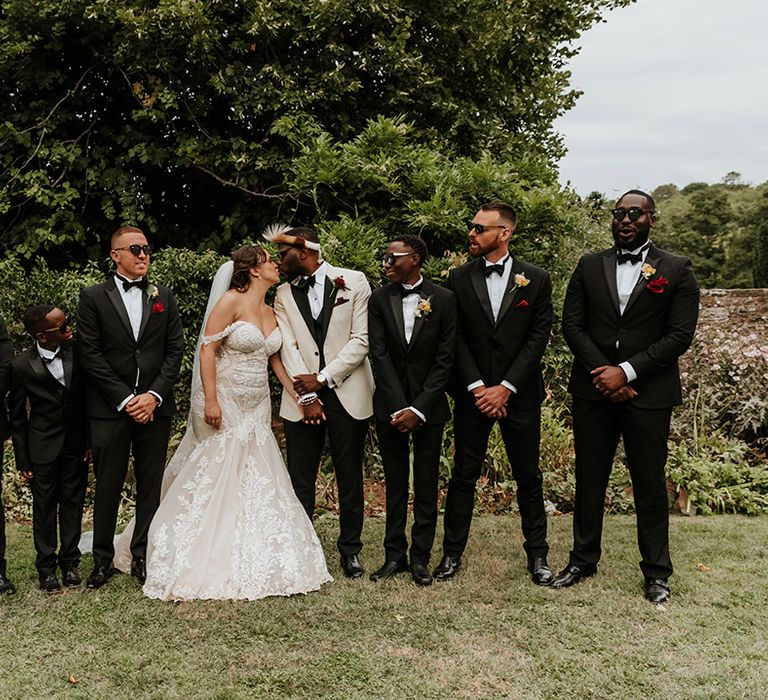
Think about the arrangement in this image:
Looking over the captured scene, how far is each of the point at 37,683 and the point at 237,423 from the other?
2.04 meters

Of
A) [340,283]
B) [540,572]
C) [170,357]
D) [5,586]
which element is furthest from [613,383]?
[5,586]

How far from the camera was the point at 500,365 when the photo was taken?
504 centimetres

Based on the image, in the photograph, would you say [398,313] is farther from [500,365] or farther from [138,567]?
[138,567]

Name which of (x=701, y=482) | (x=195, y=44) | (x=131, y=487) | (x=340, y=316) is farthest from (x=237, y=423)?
(x=195, y=44)

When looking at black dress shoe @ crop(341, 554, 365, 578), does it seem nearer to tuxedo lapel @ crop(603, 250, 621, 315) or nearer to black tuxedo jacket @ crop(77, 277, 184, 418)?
black tuxedo jacket @ crop(77, 277, 184, 418)

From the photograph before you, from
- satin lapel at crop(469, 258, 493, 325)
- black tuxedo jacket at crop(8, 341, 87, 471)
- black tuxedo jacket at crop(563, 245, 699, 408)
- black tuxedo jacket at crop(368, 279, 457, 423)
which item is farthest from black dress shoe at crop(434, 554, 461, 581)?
black tuxedo jacket at crop(8, 341, 87, 471)

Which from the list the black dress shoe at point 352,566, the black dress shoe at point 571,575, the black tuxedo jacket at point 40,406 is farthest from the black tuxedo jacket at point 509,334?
the black tuxedo jacket at point 40,406

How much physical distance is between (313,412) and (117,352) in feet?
4.39

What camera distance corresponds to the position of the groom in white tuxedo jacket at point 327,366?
5.23 m

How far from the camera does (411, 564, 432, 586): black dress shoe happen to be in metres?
5.04

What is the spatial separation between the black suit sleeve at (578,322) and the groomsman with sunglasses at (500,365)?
5.2 inches

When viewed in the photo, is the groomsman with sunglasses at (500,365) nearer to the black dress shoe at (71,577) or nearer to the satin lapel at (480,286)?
the satin lapel at (480,286)

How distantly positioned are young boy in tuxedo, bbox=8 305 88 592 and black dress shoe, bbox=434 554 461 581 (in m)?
2.39

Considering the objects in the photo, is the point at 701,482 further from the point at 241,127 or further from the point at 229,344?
the point at 241,127
